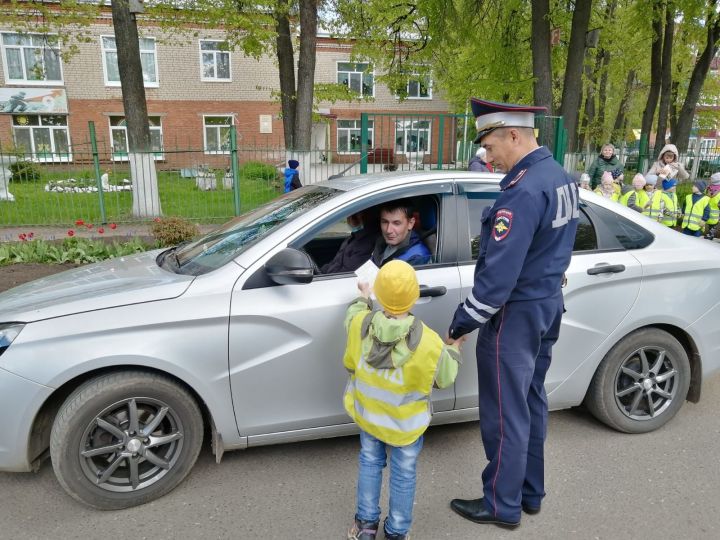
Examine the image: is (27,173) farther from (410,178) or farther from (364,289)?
(364,289)

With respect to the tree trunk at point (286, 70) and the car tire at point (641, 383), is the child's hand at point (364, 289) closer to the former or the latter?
the car tire at point (641, 383)

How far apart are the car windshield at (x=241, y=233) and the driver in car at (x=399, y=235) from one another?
13.8 inches

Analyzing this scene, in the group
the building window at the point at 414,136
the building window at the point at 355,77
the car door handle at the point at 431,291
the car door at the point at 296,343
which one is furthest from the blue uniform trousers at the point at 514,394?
the building window at the point at 355,77

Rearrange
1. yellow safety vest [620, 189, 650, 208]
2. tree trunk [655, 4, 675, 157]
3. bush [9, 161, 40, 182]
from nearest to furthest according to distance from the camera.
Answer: yellow safety vest [620, 189, 650, 208], bush [9, 161, 40, 182], tree trunk [655, 4, 675, 157]

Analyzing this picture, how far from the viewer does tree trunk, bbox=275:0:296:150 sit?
1427cm

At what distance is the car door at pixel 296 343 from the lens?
2818mm

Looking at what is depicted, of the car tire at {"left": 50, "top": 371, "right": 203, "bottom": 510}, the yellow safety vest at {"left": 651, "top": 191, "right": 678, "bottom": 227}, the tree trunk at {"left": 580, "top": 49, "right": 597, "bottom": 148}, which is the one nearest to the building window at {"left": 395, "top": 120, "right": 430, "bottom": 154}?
the yellow safety vest at {"left": 651, "top": 191, "right": 678, "bottom": 227}

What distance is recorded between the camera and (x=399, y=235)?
3.24 m

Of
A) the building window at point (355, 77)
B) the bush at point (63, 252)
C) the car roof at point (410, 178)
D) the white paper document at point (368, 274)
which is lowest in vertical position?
the bush at point (63, 252)

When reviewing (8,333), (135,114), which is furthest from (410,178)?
(135,114)

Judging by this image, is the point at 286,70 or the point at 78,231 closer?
the point at 78,231

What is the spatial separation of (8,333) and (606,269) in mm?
3200

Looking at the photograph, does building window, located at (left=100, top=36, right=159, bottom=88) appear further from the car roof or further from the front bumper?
the front bumper

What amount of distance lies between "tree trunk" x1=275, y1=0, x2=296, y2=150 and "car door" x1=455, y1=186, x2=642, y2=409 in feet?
37.2
